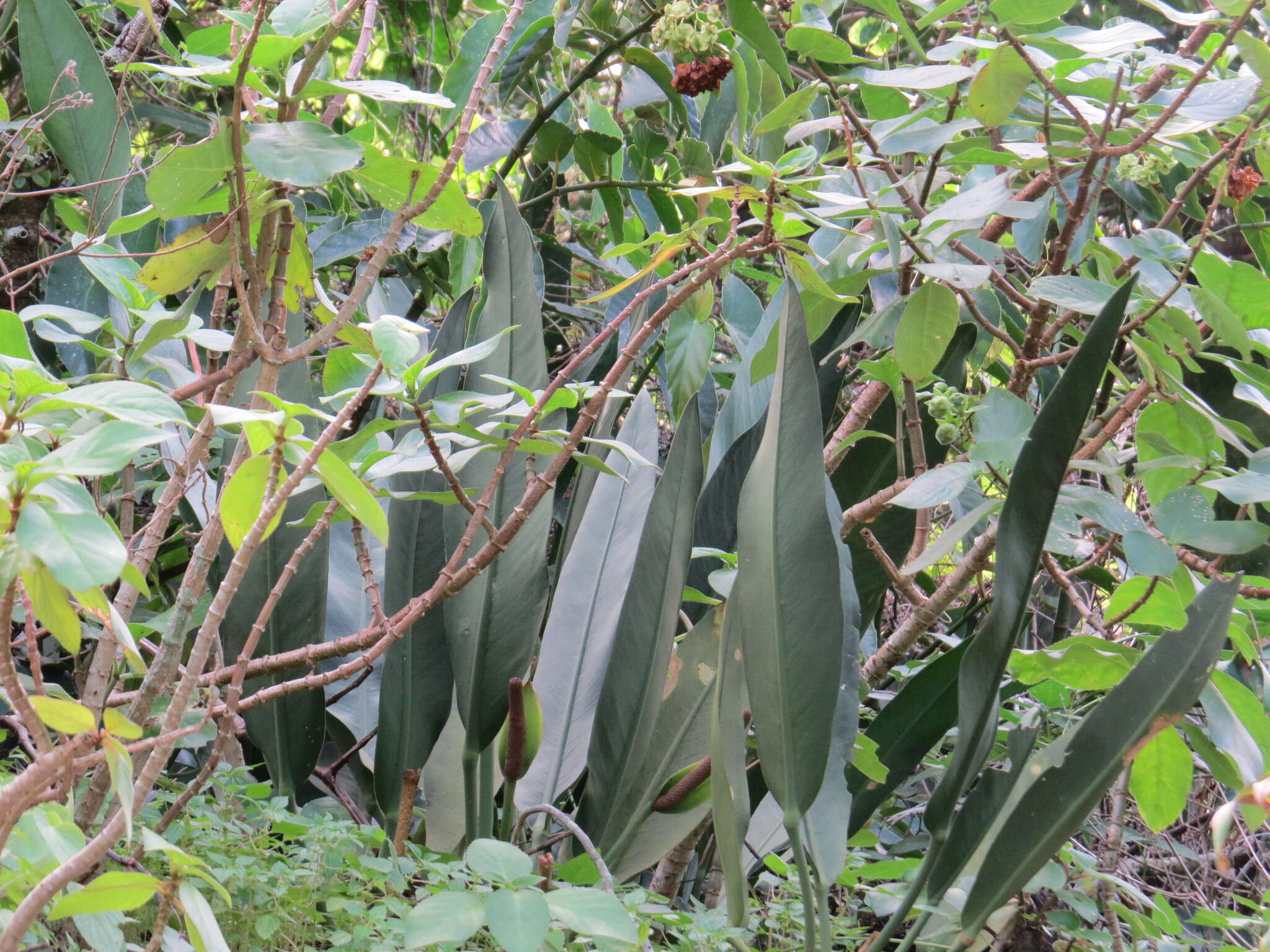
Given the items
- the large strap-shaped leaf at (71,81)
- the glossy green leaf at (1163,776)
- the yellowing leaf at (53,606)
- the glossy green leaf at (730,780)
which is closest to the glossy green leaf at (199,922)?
the yellowing leaf at (53,606)

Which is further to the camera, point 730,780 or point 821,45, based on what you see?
point 821,45

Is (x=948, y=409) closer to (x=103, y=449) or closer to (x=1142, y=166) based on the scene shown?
(x=1142, y=166)

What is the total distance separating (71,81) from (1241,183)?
110 centimetres

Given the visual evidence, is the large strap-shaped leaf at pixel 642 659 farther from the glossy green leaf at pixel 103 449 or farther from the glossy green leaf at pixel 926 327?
the glossy green leaf at pixel 103 449

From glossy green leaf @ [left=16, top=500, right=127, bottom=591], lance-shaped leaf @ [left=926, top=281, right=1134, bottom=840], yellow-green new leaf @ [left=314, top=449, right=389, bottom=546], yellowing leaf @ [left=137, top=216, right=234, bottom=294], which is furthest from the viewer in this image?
yellowing leaf @ [left=137, top=216, right=234, bottom=294]

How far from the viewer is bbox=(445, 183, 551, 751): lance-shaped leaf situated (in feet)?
2.92

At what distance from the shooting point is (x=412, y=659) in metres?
0.93

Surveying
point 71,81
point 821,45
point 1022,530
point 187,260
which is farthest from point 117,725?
point 71,81

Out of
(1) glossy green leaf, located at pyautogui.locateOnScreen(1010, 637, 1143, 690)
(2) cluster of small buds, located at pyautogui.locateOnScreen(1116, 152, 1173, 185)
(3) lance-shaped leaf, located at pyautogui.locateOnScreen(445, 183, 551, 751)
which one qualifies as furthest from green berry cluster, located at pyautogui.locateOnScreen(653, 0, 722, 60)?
(1) glossy green leaf, located at pyautogui.locateOnScreen(1010, 637, 1143, 690)

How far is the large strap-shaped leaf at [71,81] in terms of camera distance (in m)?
0.96

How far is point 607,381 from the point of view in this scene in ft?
2.20

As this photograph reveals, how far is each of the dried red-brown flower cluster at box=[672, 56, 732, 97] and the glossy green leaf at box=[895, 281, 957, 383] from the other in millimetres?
320

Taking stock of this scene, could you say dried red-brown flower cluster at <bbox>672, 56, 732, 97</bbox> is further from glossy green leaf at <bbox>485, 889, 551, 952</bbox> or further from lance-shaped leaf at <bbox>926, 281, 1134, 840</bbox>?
glossy green leaf at <bbox>485, 889, 551, 952</bbox>

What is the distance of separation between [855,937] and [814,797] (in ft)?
0.66
